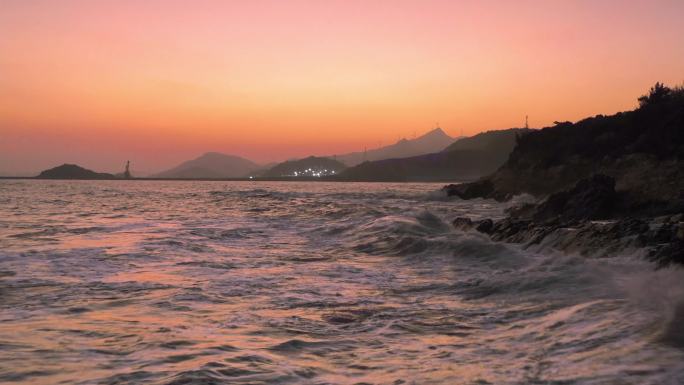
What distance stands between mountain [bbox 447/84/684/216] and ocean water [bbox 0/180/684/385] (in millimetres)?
13560

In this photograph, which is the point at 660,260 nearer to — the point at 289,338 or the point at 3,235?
the point at 289,338

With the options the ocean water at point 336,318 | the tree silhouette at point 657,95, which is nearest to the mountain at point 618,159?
the tree silhouette at point 657,95

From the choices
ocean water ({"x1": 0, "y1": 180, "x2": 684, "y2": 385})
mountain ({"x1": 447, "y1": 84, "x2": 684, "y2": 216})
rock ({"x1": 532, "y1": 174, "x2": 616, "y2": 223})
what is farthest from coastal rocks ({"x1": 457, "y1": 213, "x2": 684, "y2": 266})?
mountain ({"x1": 447, "y1": 84, "x2": 684, "y2": 216})

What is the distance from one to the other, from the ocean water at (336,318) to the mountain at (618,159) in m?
13.6

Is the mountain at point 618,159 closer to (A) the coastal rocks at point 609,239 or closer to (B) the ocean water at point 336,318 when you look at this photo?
(A) the coastal rocks at point 609,239

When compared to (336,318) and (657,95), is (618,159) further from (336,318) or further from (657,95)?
(336,318)

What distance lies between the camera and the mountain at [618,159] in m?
23.8

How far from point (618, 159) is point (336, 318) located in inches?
1207

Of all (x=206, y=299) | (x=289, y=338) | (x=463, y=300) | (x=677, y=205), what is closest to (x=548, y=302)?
(x=463, y=300)

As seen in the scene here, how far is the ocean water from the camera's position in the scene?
17.3 feet

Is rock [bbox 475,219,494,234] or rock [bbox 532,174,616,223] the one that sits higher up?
rock [bbox 532,174,616,223]

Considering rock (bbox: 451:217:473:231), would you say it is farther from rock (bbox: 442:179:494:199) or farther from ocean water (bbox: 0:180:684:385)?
rock (bbox: 442:179:494:199)

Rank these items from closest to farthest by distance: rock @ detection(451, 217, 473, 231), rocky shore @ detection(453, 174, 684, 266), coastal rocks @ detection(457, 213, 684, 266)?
coastal rocks @ detection(457, 213, 684, 266)
rocky shore @ detection(453, 174, 684, 266)
rock @ detection(451, 217, 473, 231)

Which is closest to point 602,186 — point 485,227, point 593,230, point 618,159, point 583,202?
point 583,202
